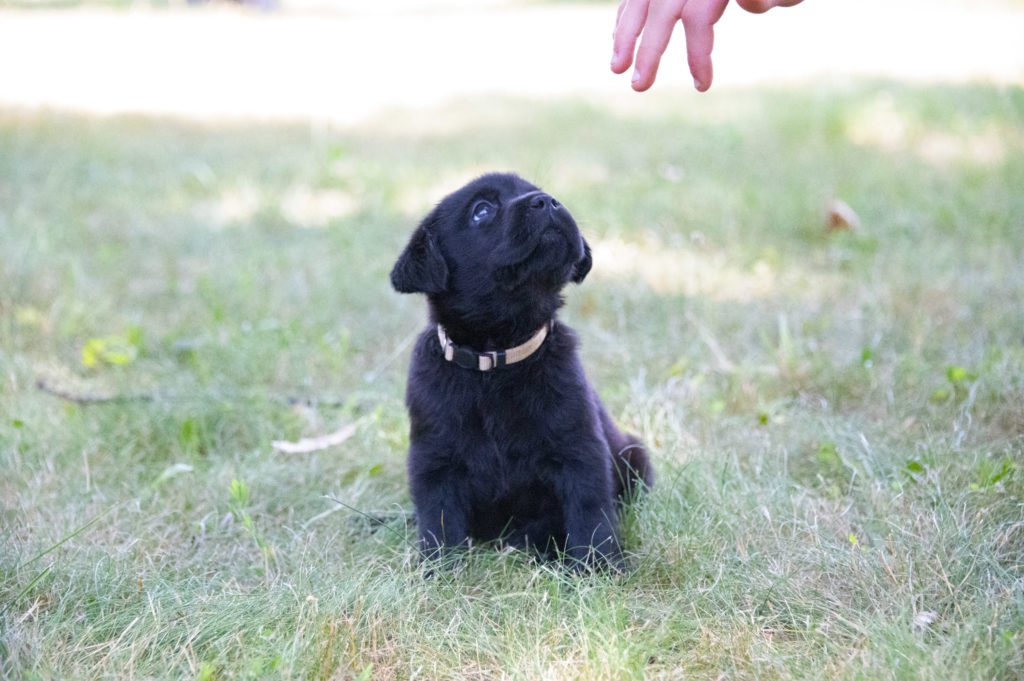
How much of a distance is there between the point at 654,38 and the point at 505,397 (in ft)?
3.08

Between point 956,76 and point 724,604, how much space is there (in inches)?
343

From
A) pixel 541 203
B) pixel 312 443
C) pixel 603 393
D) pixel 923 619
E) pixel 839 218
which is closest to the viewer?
pixel 923 619

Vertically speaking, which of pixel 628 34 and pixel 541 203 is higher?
pixel 628 34

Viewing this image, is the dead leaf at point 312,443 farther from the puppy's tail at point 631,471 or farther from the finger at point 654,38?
the finger at point 654,38

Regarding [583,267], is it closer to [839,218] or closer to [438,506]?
[438,506]

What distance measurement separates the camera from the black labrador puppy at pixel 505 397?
256cm

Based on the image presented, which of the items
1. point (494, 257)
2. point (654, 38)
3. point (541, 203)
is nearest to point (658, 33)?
point (654, 38)

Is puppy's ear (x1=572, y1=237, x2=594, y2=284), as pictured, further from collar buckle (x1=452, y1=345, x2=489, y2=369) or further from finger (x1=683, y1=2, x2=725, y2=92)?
finger (x1=683, y1=2, x2=725, y2=92)

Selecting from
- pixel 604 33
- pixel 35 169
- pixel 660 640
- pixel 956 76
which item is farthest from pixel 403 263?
pixel 604 33

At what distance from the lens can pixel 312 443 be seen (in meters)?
3.35

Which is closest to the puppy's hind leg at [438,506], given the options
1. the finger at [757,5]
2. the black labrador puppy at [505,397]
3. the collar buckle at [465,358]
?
the black labrador puppy at [505,397]

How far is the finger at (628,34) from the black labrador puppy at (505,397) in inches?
19.2

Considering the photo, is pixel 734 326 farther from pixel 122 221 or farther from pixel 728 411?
pixel 122 221

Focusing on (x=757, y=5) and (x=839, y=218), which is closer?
(x=757, y=5)
